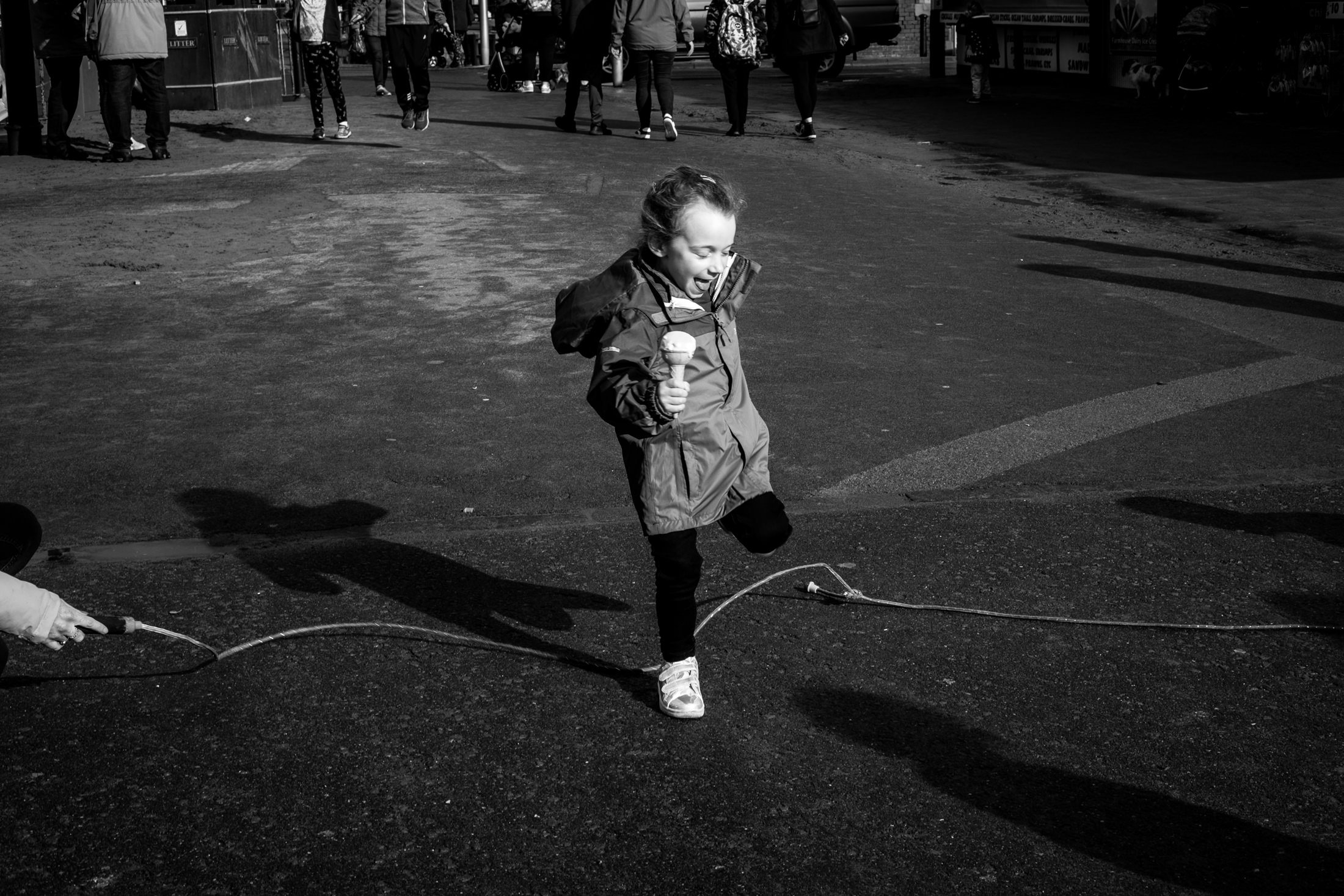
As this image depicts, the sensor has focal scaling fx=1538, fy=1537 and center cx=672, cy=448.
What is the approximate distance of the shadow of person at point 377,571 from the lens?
4.38m

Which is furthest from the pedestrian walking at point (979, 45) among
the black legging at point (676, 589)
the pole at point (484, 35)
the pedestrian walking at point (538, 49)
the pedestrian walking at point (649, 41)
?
the black legging at point (676, 589)

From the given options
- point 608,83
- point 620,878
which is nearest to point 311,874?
point 620,878

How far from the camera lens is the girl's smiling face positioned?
363 centimetres

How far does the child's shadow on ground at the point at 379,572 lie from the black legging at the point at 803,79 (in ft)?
40.1

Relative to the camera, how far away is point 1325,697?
379 centimetres

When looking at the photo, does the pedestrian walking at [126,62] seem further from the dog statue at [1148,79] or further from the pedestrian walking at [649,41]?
the dog statue at [1148,79]

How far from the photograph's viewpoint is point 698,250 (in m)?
3.67

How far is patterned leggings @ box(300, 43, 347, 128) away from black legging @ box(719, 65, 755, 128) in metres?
4.15

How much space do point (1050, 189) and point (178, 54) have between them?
→ 1172 centimetres

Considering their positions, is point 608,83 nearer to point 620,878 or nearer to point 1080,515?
point 1080,515

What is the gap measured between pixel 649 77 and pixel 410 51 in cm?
272

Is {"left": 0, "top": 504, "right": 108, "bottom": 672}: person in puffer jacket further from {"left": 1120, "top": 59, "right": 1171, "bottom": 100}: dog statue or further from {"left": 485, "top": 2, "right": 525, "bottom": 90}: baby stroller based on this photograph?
{"left": 485, "top": 2, "right": 525, "bottom": 90}: baby stroller

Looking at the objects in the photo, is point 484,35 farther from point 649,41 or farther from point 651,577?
point 651,577

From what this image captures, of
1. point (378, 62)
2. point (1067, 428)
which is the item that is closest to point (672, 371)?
point (1067, 428)
